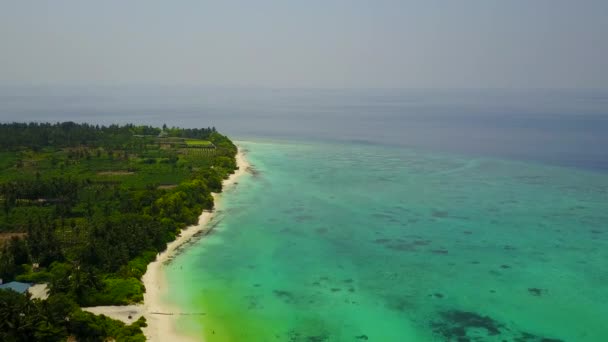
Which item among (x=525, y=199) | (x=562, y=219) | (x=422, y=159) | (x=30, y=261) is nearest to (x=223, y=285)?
(x=30, y=261)

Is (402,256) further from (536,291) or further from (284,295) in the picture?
(284,295)

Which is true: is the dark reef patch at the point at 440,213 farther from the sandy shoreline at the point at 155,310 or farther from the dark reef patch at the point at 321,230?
the sandy shoreline at the point at 155,310

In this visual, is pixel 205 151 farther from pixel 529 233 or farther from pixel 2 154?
pixel 529 233

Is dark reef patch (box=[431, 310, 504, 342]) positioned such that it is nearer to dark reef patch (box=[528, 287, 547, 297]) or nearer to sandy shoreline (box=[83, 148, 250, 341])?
dark reef patch (box=[528, 287, 547, 297])

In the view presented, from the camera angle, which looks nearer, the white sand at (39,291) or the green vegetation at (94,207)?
the green vegetation at (94,207)

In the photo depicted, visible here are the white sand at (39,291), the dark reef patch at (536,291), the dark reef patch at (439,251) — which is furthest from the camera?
the dark reef patch at (439,251)

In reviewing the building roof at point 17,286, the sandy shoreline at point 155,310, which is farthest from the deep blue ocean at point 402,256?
the building roof at point 17,286
